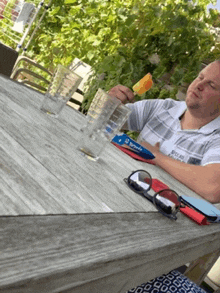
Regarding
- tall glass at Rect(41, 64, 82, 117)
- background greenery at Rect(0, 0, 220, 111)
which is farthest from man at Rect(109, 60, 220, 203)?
background greenery at Rect(0, 0, 220, 111)

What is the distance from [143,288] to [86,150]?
479 millimetres

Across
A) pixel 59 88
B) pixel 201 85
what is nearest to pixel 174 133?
pixel 201 85

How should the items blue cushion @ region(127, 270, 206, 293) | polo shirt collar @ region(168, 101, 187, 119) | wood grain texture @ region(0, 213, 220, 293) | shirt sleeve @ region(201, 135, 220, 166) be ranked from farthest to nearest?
polo shirt collar @ region(168, 101, 187, 119) < shirt sleeve @ region(201, 135, 220, 166) < blue cushion @ region(127, 270, 206, 293) < wood grain texture @ region(0, 213, 220, 293)

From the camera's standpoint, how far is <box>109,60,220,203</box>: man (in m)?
1.91

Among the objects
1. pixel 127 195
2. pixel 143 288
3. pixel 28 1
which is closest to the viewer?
pixel 127 195

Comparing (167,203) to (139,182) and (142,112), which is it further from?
(142,112)

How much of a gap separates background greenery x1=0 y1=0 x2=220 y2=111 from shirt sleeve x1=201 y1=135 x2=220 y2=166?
48.0 inches

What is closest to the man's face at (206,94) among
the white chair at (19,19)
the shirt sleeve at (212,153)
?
the shirt sleeve at (212,153)

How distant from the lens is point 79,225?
20.5 inches

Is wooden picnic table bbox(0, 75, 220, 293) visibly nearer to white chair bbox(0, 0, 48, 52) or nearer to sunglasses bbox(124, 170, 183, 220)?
sunglasses bbox(124, 170, 183, 220)

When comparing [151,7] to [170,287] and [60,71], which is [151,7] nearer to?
[60,71]

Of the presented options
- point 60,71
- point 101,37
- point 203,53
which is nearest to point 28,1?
point 101,37

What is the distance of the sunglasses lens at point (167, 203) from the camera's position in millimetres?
842

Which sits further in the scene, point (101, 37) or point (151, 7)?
point (101, 37)
